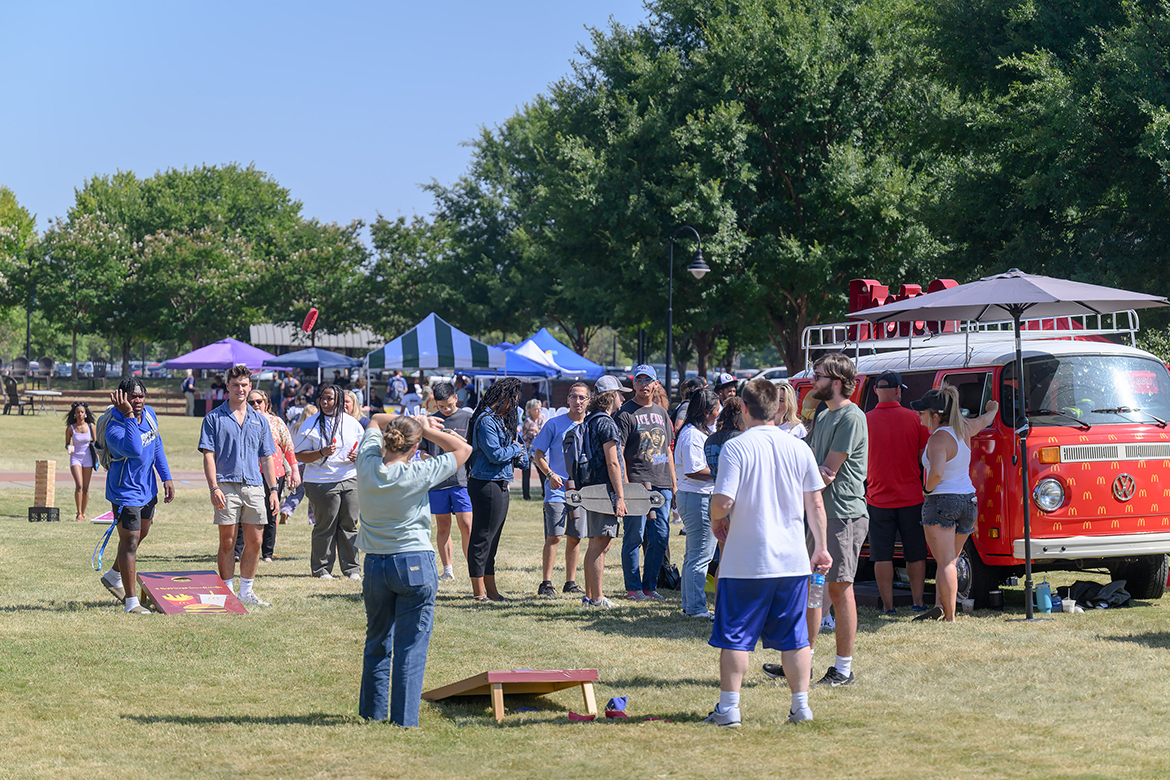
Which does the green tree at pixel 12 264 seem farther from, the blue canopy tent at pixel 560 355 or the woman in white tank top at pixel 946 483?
the woman in white tank top at pixel 946 483

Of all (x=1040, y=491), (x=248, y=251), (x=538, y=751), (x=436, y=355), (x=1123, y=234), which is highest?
(x=248, y=251)

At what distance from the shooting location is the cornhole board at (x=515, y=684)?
20.7 ft

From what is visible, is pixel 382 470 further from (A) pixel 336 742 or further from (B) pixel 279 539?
(B) pixel 279 539

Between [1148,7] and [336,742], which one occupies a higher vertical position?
[1148,7]

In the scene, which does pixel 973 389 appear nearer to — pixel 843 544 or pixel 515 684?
pixel 843 544

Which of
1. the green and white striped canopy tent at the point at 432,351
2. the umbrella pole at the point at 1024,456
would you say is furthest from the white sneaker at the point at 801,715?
the green and white striped canopy tent at the point at 432,351

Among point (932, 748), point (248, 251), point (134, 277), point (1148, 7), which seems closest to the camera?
point (932, 748)

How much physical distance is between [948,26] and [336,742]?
819 inches

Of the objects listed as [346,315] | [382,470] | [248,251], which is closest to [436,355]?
[382,470]

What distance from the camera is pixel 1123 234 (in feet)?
68.5

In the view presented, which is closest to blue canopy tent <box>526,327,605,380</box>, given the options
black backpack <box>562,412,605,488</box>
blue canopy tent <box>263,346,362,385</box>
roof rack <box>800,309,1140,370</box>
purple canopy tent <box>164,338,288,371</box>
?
blue canopy tent <box>263,346,362,385</box>

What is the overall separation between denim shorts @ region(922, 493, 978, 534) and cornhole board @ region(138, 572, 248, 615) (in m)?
5.60

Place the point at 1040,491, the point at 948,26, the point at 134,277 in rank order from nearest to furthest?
the point at 1040,491 → the point at 948,26 → the point at 134,277

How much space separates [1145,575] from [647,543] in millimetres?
4410
